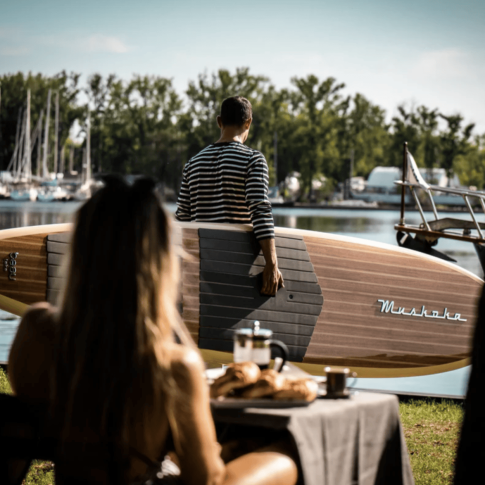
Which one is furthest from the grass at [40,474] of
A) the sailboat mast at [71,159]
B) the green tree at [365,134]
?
the green tree at [365,134]

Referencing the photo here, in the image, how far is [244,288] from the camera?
4.79m

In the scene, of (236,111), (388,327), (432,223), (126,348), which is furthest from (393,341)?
(126,348)

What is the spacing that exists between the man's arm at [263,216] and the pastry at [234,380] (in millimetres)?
2166

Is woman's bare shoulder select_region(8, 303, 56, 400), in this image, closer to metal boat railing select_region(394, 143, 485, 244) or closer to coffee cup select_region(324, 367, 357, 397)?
coffee cup select_region(324, 367, 357, 397)

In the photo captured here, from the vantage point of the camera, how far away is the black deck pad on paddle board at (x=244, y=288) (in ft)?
15.4

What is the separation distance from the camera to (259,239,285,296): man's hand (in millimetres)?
4531

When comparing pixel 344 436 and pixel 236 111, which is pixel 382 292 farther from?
pixel 344 436

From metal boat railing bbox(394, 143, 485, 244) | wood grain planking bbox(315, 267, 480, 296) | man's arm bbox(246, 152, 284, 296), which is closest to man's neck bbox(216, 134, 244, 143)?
man's arm bbox(246, 152, 284, 296)

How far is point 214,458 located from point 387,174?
249ft

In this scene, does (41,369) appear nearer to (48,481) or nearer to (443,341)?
(48,481)

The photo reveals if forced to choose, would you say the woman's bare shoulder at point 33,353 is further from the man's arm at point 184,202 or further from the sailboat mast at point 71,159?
the sailboat mast at point 71,159

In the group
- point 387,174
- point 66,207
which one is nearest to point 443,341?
point 66,207

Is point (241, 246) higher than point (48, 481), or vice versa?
point (241, 246)

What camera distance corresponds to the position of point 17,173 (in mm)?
54031
